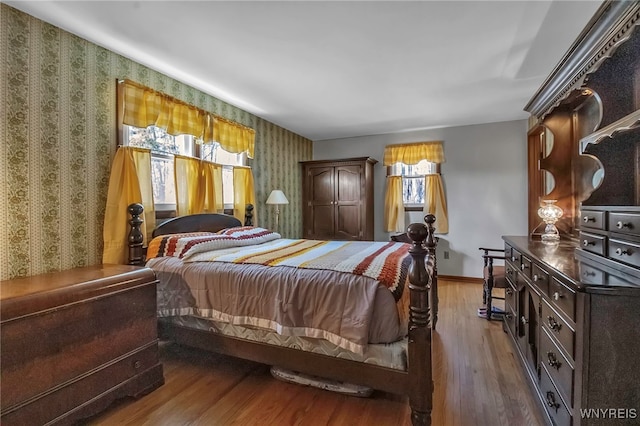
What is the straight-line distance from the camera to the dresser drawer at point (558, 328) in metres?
1.23

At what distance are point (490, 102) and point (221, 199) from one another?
11.0 ft

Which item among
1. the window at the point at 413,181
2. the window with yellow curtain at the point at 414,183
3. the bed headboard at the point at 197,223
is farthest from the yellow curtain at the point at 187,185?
the window at the point at 413,181

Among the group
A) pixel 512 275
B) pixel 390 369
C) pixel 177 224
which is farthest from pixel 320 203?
pixel 390 369

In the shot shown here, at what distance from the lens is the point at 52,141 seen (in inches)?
81.0

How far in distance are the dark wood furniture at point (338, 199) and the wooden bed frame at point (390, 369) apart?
9.81 feet

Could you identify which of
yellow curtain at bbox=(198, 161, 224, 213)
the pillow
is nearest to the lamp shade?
yellow curtain at bbox=(198, 161, 224, 213)

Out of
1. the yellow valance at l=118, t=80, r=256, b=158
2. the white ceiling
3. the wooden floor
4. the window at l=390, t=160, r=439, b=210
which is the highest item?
the white ceiling

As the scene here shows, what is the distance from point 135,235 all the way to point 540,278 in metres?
2.77

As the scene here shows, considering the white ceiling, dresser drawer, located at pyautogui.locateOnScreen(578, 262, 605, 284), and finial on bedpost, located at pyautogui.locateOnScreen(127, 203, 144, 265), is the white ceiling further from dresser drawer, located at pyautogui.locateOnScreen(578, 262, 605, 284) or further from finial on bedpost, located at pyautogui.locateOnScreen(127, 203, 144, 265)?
dresser drawer, located at pyautogui.locateOnScreen(578, 262, 605, 284)

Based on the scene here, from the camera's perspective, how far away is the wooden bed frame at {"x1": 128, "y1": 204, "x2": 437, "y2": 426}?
1.50 m

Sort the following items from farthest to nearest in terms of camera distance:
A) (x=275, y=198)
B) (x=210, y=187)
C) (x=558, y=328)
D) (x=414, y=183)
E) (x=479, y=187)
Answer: (x=414, y=183) < (x=479, y=187) < (x=275, y=198) < (x=210, y=187) < (x=558, y=328)

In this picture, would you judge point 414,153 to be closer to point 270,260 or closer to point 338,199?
point 338,199

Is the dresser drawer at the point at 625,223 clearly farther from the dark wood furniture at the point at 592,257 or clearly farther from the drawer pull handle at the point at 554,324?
the drawer pull handle at the point at 554,324

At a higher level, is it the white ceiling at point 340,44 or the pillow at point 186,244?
the white ceiling at point 340,44
